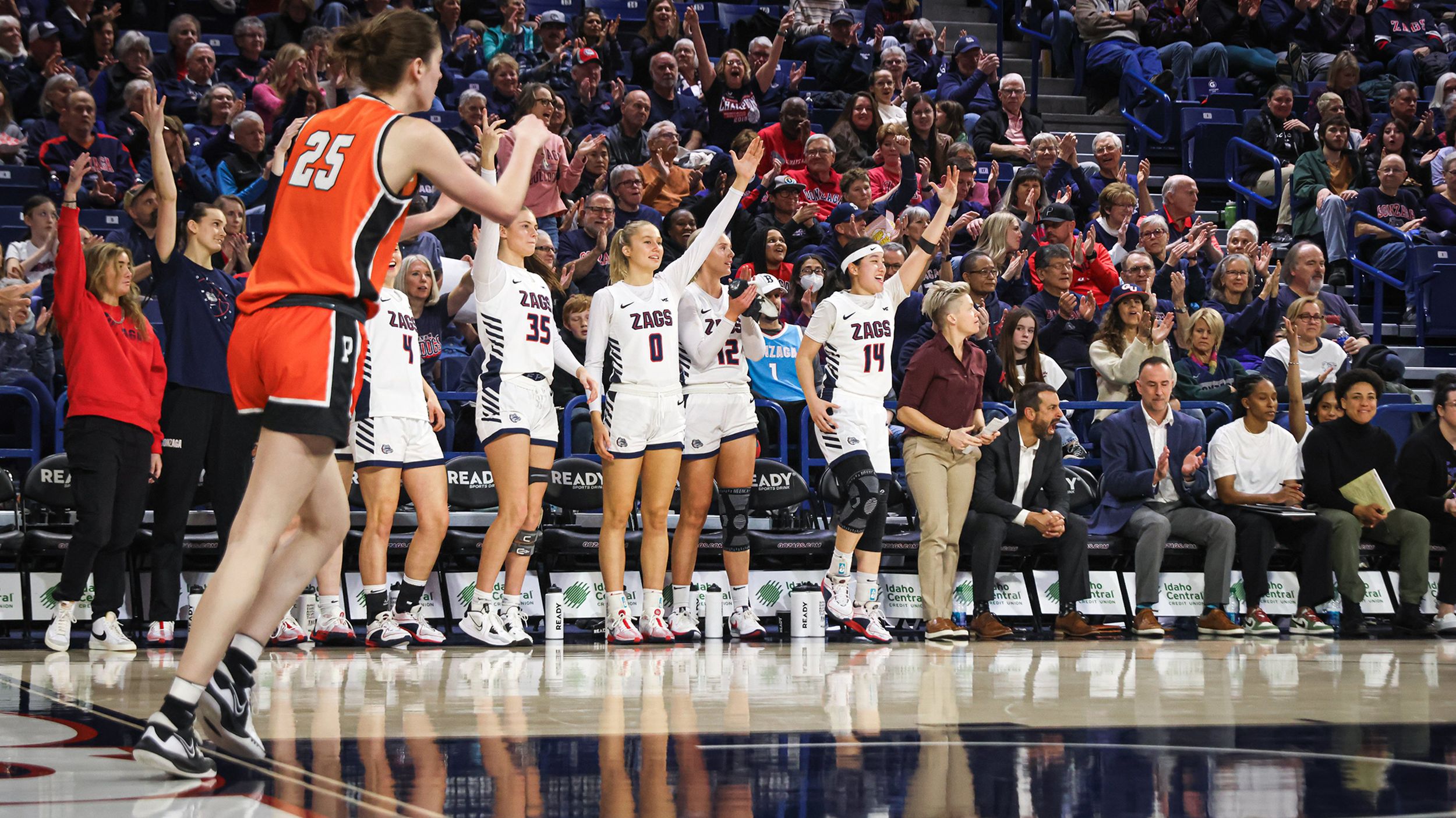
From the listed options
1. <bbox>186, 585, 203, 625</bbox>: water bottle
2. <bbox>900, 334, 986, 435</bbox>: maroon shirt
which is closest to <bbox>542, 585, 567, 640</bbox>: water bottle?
<bbox>186, 585, 203, 625</bbox>: water bottle

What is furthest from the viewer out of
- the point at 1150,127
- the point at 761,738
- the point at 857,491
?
the point at 1150,127

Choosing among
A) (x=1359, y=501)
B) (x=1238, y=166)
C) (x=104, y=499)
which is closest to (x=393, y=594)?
(x=104, y=499)

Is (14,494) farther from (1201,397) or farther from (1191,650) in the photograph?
(1201,397)

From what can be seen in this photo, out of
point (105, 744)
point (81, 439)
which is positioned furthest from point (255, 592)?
point (81, 439)

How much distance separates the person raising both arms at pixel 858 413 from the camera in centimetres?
867

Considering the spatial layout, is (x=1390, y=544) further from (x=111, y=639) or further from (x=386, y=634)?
(x=111, y=639)

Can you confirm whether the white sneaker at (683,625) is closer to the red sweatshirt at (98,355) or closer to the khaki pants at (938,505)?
the khaki pants at (938,505)

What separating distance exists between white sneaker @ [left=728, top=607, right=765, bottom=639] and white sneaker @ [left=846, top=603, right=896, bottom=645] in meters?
0.54

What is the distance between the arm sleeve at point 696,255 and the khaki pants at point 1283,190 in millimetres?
7758

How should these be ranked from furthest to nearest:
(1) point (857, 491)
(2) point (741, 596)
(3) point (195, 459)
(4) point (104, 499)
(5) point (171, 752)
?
(2) point (741, 596) → (1) point (857, 491) → (3) point (195, 459) → (4) point (104, 499) → (5) point (171, 752)

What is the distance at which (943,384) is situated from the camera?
8945 mm

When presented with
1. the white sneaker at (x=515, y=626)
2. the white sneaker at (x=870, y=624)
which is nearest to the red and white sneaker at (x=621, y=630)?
the white sneaker at (x=515, y=626)

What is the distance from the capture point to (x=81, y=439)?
7.62 m

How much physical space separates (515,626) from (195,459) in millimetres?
1900
